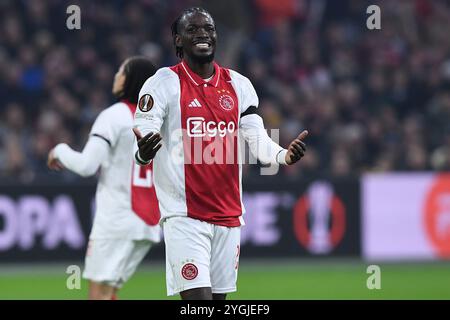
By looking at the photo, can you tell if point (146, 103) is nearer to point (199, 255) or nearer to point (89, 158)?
point (199, 255)

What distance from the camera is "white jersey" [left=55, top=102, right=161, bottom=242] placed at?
7652mm

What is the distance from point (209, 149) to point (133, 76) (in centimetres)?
163

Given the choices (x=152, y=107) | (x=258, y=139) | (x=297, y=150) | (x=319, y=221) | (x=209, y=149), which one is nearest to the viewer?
(x=297, y=150)

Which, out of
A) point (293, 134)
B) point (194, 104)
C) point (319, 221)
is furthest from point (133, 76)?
point (293, 134)

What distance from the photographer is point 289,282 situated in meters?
12.2

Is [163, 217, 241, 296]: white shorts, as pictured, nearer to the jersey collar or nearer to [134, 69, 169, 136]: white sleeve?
[134, 69, 169, 136]: white sleeve

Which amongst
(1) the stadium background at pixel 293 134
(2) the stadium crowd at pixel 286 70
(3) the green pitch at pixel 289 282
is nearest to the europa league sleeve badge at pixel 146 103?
(3) the green pitch at pixel 289 282

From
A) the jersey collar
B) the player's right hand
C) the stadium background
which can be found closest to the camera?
the player's right hand

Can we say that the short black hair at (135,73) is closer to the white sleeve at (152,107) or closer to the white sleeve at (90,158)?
the white sleeve at (90,158)

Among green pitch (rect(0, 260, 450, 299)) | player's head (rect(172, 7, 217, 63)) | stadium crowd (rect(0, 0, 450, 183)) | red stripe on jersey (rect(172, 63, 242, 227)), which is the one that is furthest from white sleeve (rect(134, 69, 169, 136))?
stadium crowd (rect(0, 0, 450, 183))

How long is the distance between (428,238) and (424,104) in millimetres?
3170

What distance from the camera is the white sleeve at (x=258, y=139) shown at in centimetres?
635

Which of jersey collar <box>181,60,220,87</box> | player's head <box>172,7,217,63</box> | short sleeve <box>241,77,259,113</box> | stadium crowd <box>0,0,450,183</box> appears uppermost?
stadium crowd <box>0,0,450,183</box>
